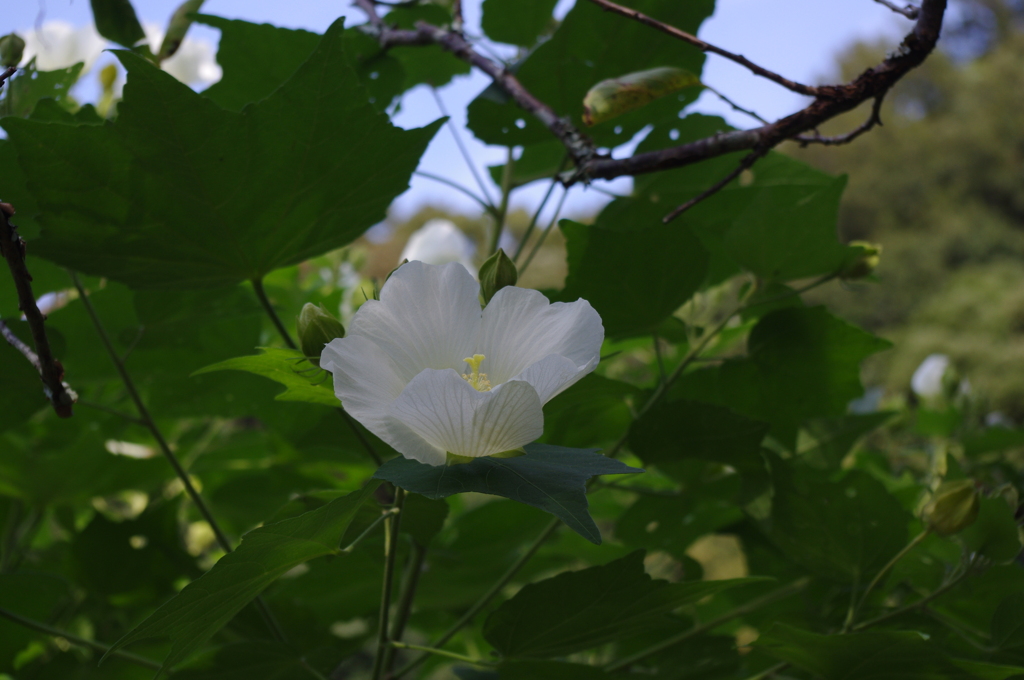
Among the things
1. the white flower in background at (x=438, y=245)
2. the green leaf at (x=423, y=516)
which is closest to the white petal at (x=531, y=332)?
the green leaf at (x=423, y=516)

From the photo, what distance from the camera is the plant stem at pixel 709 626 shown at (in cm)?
54

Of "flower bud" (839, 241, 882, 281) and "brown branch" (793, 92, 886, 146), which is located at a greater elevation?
"brown branch" (793, 92, 886, 146)

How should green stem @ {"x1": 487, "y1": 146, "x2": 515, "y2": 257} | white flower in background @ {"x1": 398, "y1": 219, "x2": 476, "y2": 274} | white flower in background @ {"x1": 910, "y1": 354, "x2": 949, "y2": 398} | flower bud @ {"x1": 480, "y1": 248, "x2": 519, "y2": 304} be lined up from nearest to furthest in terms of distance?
flower bud @ {"x1": 480, "y1": 248, "x2": 519, "y2": 304}
green stem @ {"x1": 487, "y1": 146, "x2": 515, "y2": 257}
white flower in background @ {"x1": 398, "y1": 219, "x2": 476, "y2": 274}
white flower in background @ {"x1": 910, "y1": 354, "x2": 949, "y2": 398}

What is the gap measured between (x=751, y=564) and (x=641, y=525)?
0.55ft

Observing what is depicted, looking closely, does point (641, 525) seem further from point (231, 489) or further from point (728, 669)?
point (231, 489)

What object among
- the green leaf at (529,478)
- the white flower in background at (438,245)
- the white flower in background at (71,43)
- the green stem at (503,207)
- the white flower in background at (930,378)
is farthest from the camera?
the white flower in background at (930,378)

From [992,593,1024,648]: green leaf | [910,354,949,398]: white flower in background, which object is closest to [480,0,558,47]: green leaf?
[992,593,1024,648]: green leaf

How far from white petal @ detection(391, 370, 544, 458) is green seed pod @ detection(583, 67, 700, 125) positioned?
220 mm

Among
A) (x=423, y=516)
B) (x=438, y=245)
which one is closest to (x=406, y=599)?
(x=423, y=516)

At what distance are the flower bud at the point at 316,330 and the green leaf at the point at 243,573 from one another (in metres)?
0.08

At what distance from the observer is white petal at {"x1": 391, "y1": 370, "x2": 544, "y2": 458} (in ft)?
0.93

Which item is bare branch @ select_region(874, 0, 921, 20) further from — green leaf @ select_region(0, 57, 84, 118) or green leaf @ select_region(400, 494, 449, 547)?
green leaf @ select_region(0, 57, 84, 118)

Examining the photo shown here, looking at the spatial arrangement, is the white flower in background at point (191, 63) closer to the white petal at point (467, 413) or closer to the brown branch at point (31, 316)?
the brown branch at point (31, 316)

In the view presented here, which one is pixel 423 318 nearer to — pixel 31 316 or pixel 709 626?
pixel 31 316
